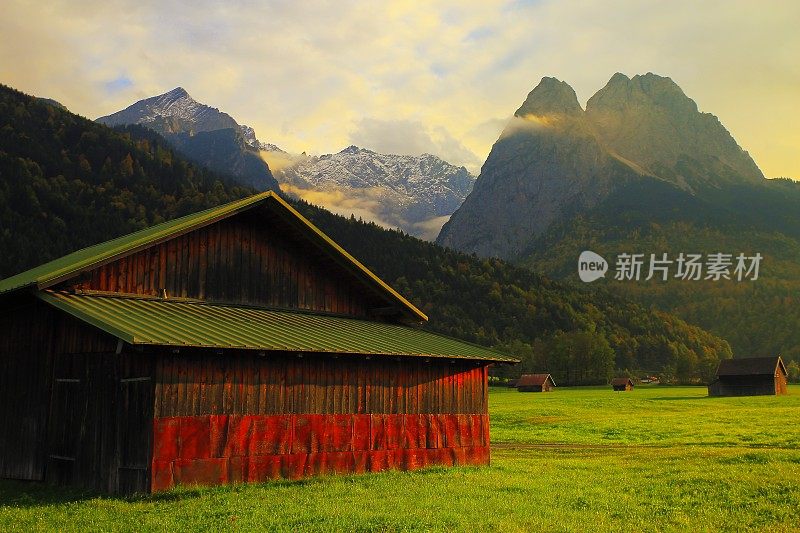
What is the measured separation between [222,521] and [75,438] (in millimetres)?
8419

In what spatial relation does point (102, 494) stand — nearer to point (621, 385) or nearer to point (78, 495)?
point (78, 495)

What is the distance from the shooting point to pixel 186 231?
88.0ft

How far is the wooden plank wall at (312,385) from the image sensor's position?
21.8 m

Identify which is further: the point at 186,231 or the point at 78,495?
the point at 186,231

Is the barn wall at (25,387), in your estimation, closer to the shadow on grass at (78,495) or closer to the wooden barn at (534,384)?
the shadow on grass at (78,495)

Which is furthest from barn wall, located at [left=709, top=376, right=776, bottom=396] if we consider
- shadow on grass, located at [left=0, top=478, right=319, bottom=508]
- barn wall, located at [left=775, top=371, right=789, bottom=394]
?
shadow on grass, located at [left=0, top=478, right=319, bottom=508]

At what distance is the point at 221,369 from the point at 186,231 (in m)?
6.32

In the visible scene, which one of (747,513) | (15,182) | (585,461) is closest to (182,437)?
(747,513)

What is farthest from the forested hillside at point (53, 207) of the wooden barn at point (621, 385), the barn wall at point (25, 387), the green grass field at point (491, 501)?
the green grass field at point (491, 501)

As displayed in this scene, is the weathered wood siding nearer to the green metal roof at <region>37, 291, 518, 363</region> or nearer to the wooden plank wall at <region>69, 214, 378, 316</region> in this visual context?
the green metal roof at <region>37, 291, 518, 363</region>

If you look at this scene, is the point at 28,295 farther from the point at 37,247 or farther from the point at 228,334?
the point at 37,247

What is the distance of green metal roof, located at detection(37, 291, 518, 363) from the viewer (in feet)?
69.6

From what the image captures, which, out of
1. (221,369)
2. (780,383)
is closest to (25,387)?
(221,369)

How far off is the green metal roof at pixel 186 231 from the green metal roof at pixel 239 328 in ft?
2.80
